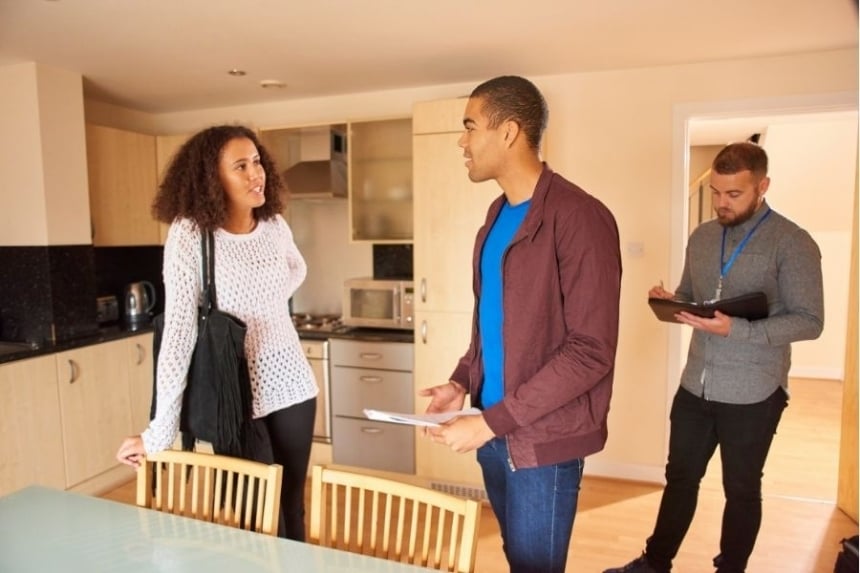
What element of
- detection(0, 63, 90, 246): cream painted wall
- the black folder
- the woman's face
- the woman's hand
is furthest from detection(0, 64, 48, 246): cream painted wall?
the black folder

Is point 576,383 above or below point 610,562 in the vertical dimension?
above

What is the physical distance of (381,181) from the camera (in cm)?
348

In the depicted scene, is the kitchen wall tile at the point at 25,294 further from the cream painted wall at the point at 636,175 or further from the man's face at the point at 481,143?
the man's face at the point at 481,143

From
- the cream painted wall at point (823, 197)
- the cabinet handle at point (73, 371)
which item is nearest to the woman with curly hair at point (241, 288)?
the cabinet handle at point (73, 371)

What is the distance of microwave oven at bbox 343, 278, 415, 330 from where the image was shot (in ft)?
10.7

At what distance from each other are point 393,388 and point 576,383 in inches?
85.2

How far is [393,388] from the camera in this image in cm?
323

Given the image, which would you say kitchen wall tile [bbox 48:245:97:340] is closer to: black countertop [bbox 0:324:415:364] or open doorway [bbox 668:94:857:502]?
black countertop [bbox 0:324:415:364]

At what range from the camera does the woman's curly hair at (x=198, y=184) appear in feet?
4.92

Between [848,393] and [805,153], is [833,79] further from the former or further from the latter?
[805,153]

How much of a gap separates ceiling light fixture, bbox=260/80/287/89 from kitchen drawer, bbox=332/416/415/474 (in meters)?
1.95

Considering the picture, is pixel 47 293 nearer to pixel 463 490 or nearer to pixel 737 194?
pixel 463 490

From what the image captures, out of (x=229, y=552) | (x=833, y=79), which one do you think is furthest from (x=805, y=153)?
(x=229, y=552)

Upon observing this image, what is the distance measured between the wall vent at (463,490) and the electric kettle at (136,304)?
210cm
